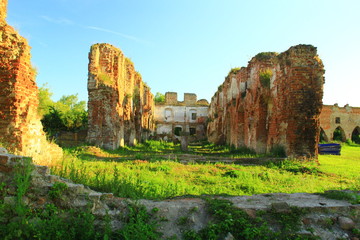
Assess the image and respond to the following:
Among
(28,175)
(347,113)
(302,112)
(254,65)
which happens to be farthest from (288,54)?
(347,113)

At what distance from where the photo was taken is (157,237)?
3.11 metres

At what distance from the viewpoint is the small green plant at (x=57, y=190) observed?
3437 mm

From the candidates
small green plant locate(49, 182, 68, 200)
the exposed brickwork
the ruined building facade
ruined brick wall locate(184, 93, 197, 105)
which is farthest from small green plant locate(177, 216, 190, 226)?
ruined brick wall locate(184, 93, 197, 105)

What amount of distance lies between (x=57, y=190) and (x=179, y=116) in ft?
Result: 128

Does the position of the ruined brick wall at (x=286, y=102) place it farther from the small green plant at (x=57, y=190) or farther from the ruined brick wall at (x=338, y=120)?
the ruined brick wall at (x=338, y=120)

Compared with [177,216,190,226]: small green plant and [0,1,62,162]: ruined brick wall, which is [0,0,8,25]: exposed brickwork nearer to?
[0,1,62,162]: ruined brick wall

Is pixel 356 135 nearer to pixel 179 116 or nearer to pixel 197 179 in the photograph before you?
pixel 179 116

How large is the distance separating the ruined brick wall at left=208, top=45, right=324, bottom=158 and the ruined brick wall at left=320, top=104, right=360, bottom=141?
2080 cm

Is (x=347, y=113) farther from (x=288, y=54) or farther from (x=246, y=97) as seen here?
(x=288, y=54)

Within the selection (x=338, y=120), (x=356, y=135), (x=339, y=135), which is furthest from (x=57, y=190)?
(x=356, y=135)

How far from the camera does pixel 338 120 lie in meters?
32.7

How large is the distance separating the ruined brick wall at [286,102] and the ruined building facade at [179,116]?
25091 millimetres

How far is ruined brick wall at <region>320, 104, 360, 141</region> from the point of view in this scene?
106 feet

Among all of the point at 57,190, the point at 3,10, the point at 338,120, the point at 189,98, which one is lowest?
the point at 57,190
